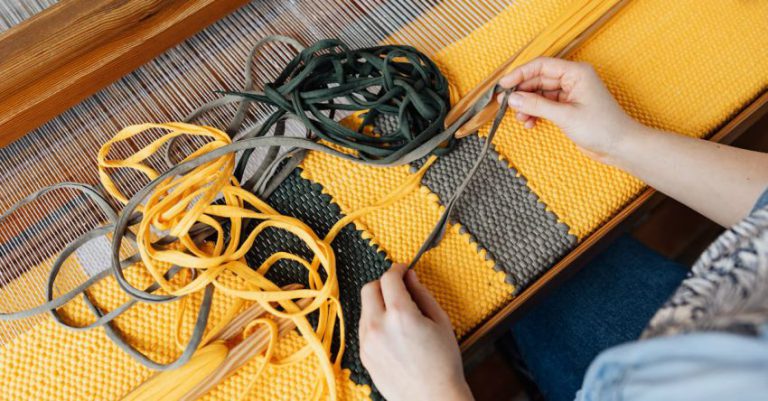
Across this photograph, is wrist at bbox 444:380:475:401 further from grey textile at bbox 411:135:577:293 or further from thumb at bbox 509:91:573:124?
thumb at bbox 509:91:573:124

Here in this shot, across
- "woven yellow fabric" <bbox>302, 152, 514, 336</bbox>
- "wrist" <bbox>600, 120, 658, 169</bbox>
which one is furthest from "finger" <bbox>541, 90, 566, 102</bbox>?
"woven yellow fabric" <bbox>302, 152, 514, 336</bbox>

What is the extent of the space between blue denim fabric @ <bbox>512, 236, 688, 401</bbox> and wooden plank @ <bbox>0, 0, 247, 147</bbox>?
2.48ft

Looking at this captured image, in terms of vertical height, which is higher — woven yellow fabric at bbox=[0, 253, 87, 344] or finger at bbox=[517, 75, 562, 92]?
woven yellow fabric at bbox=[0, 253, 87, 344]

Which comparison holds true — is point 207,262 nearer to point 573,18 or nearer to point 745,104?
point 573,18

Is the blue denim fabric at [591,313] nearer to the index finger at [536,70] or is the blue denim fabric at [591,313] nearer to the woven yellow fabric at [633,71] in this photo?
the woven yellow fabric at [633,71]

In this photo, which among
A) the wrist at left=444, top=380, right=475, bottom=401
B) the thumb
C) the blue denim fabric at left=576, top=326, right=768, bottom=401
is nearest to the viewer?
the blue denim fabric at left=576, top=326, right=768, bottom=401

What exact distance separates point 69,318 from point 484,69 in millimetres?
726

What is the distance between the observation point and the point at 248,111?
0.91 m

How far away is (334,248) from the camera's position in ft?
2.62

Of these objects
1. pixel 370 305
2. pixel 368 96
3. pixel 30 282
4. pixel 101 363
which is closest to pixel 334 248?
pixel 370 305

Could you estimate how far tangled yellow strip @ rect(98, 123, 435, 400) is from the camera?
0.73 meters

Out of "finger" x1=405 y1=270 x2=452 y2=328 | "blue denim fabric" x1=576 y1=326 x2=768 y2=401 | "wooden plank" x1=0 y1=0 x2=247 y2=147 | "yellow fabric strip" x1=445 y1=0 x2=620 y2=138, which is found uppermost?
"wooden plank" x1=0 y1=0 x2=247 y2=147

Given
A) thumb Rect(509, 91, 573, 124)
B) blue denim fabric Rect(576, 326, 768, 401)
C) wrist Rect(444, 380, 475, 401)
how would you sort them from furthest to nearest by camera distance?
thumb Rect(509, 91, 573, 124)
wrist Rect(444, 380, 475, 401)
blue denim fabric Rect(576, 326, 768, 401)

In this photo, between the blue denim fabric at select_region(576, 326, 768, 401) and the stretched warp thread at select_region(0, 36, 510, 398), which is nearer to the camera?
the blue denim fabric at select_region(576, 326, 768, 401)
